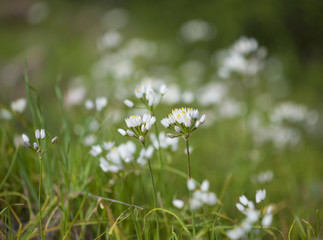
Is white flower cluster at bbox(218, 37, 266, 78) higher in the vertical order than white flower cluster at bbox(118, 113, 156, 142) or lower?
higher

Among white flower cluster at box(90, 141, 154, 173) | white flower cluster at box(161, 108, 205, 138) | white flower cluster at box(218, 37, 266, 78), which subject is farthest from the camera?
white flower cluster at box(218, 37, 266, 78)

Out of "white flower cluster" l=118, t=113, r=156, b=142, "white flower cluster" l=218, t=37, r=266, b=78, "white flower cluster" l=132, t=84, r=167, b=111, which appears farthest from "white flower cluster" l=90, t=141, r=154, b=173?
"white flower cluster" l=218, t=37, r=266, b=78

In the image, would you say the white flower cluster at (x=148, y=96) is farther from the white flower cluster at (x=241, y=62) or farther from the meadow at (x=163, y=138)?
the white flower cluster at (x=241, y=62)

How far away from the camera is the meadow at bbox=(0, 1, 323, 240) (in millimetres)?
1437

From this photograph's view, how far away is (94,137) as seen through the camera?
2059mm

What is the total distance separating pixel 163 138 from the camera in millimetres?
1726

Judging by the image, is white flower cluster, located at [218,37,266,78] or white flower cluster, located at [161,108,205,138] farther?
white flower cluster, located at [218,37,266,78]

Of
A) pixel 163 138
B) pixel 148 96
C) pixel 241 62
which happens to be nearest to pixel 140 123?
pixel 148 96

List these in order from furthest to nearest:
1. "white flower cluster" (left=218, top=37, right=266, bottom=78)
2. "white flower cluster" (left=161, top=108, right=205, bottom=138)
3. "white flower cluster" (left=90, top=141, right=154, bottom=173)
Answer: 1. "white flower cluster" (left=218, top=37, right=266, bottom=78)
2. "white flower cluster" (left=90, top=141, right=154, bottom=173)
3. "white flower cluster" (left=161, top=108, right=205, bottom=138)

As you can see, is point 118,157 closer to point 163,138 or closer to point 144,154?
point 144,154

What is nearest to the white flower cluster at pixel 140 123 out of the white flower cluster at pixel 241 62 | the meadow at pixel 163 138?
the meadow at pixel 163 138

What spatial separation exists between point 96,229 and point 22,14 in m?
13.4

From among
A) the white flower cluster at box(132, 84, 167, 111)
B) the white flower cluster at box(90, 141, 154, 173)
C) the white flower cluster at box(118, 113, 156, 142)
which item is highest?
the white flower cluster at box(132, 84, 167, 111)

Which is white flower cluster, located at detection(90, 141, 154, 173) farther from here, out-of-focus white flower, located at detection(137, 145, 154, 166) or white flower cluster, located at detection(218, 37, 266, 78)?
white flower cluster, located at detection(218, 37, 266, 78)
